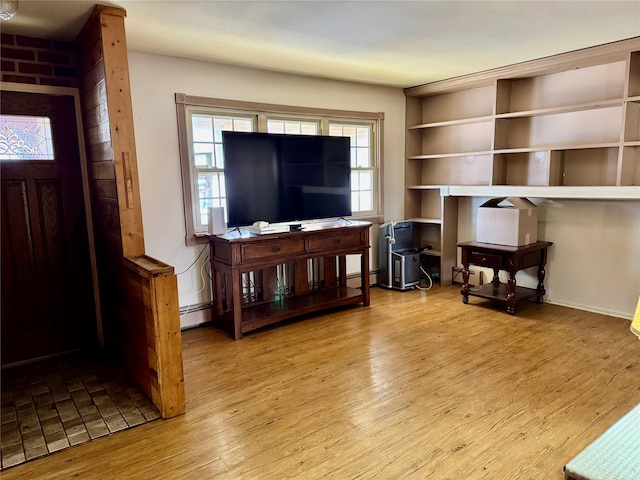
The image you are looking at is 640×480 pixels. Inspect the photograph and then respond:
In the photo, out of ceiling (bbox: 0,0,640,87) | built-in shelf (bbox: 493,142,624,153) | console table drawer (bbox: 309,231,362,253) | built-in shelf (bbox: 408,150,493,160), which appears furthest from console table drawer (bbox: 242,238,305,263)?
built-in shelf (bbox: 493,142,624,153)

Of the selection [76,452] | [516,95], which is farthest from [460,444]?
[516,95]

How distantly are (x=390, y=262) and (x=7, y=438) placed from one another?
381 centimetres

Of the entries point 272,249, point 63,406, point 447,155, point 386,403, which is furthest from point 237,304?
point 447,155

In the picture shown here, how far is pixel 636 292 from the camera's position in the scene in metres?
3.78

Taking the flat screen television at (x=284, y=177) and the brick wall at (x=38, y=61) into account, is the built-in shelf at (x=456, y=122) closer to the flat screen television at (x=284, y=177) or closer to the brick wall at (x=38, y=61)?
the flat screen television at (x=284, y=177)

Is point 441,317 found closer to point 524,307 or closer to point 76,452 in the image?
point 524,307

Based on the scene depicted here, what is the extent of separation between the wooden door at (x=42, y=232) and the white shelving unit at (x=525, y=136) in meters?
3.74

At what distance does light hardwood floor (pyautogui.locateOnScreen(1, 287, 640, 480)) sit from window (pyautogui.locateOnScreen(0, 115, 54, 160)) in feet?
6.12

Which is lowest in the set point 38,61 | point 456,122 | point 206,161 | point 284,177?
point 284,177

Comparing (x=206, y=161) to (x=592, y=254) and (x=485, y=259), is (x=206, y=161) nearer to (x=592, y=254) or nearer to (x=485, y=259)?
(x=485, y=259)

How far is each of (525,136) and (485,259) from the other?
1404mm

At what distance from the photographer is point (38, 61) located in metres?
3.06

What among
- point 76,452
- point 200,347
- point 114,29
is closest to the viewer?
point 76,452

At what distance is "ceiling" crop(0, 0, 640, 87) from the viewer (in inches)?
101
